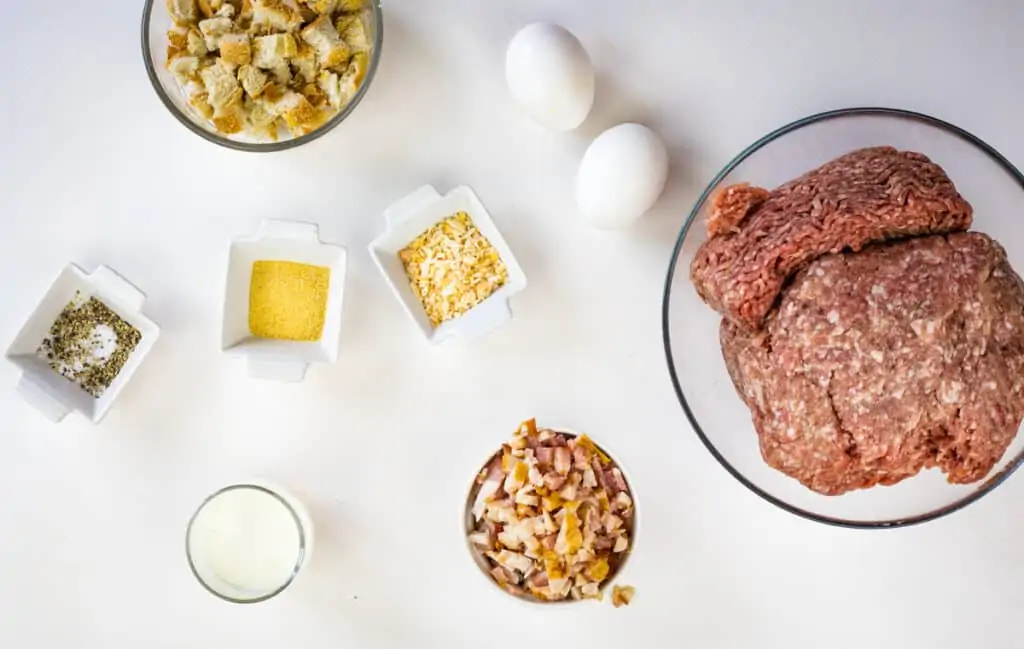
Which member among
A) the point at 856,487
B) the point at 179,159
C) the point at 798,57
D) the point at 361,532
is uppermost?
the point at 798,57

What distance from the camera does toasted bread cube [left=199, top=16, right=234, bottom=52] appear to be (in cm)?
138

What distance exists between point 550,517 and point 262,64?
31.8 inches

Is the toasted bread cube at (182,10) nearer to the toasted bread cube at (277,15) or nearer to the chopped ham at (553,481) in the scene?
the toasted bread cube at (277,15)

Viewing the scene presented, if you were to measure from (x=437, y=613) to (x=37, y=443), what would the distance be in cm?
73

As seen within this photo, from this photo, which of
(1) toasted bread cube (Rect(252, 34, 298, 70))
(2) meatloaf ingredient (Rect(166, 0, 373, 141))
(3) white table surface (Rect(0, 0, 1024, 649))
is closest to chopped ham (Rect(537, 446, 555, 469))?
(3) white table surface (Rect(0, 0, 1024, 649))

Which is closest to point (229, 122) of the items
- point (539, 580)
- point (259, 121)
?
point (259, 121)

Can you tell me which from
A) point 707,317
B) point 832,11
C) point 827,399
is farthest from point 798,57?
point 827,399

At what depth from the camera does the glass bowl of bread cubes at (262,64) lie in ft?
4.53

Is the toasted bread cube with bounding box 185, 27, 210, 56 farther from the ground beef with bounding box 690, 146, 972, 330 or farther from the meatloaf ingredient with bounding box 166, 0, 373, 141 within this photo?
the ground beef with bounding box 690, 146, 972, 330

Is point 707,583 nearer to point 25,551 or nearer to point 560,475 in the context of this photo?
point 560,475

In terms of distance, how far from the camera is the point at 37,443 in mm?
1544

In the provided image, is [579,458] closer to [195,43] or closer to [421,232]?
[421,232]

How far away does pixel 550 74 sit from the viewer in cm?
131

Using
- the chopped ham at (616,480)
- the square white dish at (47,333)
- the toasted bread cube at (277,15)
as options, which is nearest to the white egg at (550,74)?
the toasted bread cube at (277,15)
